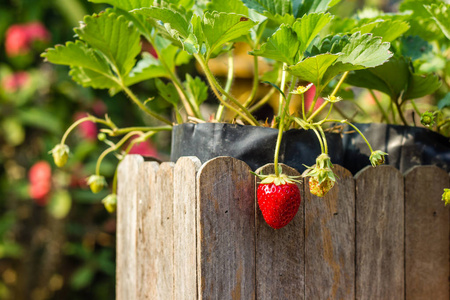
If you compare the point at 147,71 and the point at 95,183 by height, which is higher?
the point at 147,71

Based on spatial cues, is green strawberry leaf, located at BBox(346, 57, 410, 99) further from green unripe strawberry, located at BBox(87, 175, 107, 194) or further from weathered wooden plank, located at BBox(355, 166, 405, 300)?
green unripe strawberry, located at BBox(87, 175, 107, 194)

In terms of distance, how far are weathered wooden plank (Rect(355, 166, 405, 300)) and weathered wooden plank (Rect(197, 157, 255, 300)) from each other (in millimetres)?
206

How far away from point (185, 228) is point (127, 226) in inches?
12.3

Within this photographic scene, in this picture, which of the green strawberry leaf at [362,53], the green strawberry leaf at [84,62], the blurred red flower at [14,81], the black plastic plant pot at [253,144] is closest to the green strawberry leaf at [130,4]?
the green strawberry leaf at [84,62]

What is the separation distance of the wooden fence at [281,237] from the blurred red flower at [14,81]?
1388mm

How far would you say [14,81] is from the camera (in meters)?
1.97

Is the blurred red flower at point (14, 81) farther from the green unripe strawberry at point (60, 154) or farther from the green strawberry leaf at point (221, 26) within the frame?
the green strawberry leaf at point (221, 26)

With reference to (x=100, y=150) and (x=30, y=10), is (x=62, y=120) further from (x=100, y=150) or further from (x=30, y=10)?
(x=30, y=10)

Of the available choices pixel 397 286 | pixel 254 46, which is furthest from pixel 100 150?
pixel 397 286

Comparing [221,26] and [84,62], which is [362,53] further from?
[84,62]

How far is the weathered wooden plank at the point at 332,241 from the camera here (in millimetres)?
644

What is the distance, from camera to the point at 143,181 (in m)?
0.80

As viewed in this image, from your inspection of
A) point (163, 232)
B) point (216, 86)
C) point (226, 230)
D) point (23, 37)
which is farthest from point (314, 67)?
point (23, 37)

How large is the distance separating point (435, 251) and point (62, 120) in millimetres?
1756
